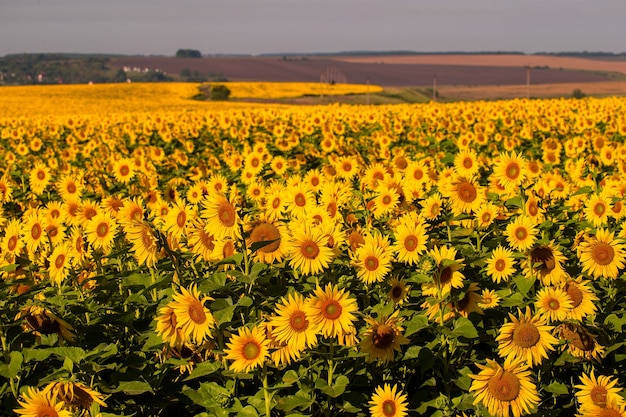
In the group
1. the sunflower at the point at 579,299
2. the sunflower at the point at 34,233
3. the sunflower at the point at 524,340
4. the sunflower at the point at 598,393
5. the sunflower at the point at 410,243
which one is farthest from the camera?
the sunflower at the point at 34,233

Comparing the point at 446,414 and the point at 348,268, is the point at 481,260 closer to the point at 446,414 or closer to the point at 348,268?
the point at 348,268

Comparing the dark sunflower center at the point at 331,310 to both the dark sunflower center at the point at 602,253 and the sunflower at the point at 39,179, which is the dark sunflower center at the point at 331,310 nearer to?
the dark sunflower center at the point at 602,253

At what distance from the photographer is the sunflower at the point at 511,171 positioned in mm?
5770

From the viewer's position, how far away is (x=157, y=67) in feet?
497

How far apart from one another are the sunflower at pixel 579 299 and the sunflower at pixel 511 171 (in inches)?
73.3

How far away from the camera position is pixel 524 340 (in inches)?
138

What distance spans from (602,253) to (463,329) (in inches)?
47.4

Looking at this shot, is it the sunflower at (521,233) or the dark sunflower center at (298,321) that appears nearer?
the dark sunflower center at (298,321)

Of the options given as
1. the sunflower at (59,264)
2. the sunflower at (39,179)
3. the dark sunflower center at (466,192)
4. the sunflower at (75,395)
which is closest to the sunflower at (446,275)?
the dark sunflower center at (466,192)

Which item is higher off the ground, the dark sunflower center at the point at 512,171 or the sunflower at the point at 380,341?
the dark sunflower center at the point at 512,171

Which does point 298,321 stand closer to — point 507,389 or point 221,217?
point 221,217

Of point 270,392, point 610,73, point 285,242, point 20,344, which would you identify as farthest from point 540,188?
point 610,73

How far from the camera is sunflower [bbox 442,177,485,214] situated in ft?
17.4

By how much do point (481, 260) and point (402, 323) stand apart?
0.84 meters
